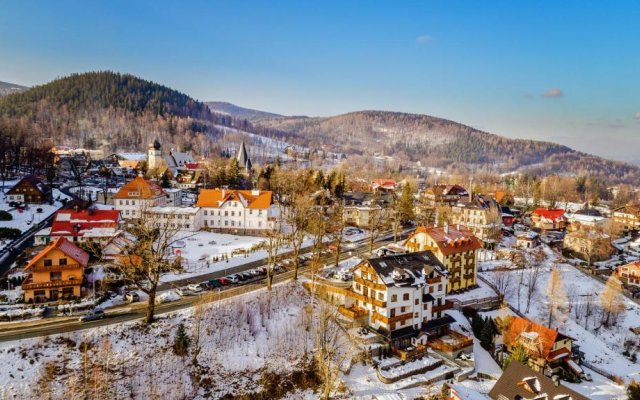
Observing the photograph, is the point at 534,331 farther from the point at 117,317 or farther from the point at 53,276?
the point at 53,276

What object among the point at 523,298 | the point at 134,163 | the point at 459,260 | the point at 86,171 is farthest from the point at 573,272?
the point at 134,163

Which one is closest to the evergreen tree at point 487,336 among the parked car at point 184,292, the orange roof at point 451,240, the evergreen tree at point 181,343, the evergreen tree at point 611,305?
the orange roof at point 451,240

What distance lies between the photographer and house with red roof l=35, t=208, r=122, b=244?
46.7 meters

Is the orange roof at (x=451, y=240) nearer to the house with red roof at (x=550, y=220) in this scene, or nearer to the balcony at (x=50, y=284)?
the balcony at (x=50, y=284)

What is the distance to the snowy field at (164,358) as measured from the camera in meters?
25.4

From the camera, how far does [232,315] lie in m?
33.7

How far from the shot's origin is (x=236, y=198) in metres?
59.4

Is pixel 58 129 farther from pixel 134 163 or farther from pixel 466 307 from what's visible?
pixel 466 307

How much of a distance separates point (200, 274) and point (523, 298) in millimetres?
34999

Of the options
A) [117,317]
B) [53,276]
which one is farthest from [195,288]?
[53,276]

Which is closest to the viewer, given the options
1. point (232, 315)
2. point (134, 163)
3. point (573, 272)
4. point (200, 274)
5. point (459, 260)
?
point (232, 315)

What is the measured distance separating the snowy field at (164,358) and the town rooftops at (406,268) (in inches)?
283

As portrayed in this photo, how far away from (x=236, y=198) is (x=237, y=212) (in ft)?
6.22

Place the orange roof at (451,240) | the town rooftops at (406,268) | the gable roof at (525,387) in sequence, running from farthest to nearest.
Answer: the orange roof at (451,240), the town rooftops at (406,268), the gable roof at (525,387)
